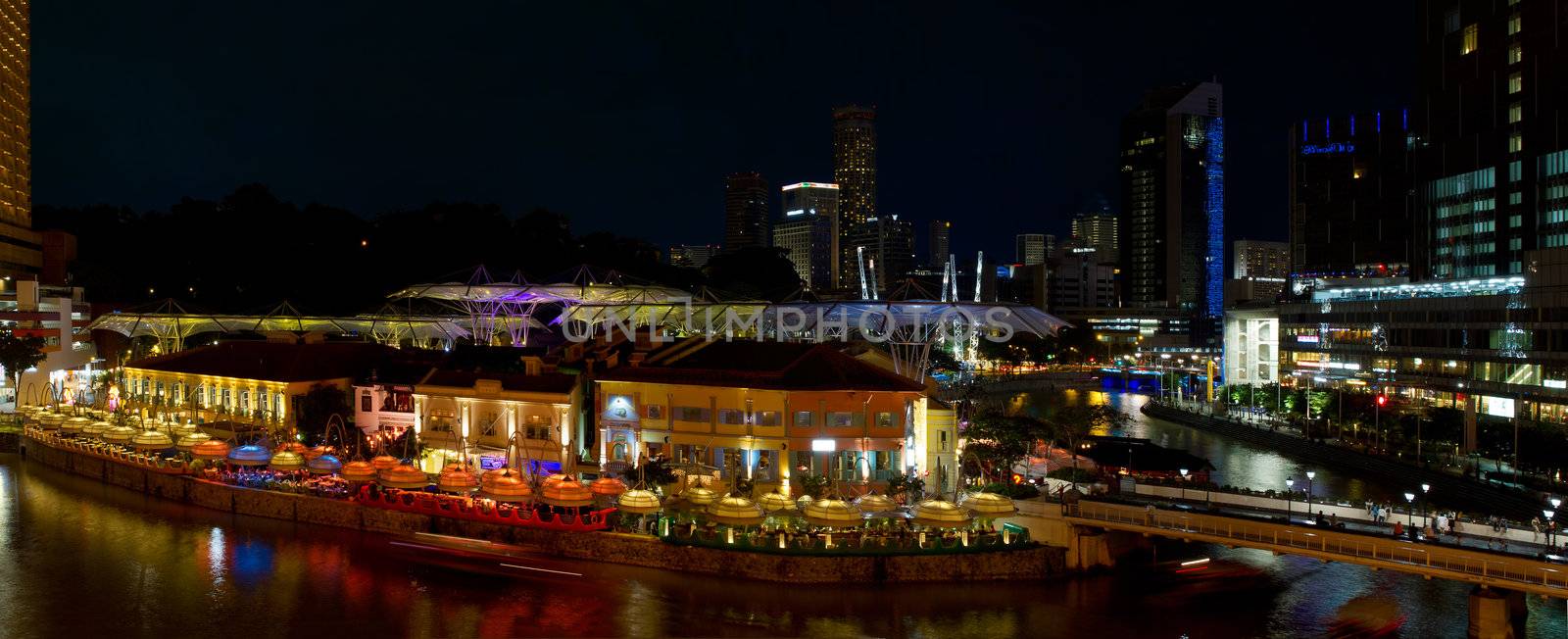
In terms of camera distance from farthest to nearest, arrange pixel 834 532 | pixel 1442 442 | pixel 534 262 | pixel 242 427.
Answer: pixel 534 262 < pixel 1442 442 < pixel 242 427 < pixel 834 532

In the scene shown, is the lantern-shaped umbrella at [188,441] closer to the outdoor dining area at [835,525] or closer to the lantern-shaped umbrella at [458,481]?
the lantern-shaped umbrella at [458,481]

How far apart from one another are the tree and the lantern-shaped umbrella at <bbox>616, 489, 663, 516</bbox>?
48593 mm

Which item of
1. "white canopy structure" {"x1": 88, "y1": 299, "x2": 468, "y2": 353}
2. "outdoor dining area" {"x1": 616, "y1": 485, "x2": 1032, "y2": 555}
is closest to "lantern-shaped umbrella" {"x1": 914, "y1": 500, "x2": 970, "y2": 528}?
"outdoor dining area" {"x1": 616, "y1": 485, "x2": 1032, "y2": 555}

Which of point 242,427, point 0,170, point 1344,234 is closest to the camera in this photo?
point 242,427

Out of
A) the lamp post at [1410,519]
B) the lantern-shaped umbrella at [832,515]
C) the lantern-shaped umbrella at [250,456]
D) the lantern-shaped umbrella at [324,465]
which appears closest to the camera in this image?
the lamp post at [1410,519]

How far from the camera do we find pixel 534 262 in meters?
105

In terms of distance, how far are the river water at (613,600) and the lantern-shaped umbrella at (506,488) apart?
9.64 ft

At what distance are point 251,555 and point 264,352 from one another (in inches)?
842

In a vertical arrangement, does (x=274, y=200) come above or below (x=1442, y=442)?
A: above

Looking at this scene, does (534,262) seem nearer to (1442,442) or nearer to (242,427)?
(242,427)

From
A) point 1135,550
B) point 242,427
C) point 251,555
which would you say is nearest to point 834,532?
point 1135,550

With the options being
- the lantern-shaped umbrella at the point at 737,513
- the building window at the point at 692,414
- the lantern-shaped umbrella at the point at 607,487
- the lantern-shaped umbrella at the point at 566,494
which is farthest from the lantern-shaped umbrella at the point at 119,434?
the lantern-shaped umbrella at the point at 737,513

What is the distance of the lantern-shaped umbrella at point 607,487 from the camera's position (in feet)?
109

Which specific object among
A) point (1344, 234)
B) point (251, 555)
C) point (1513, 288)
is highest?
point (1344, 234)
